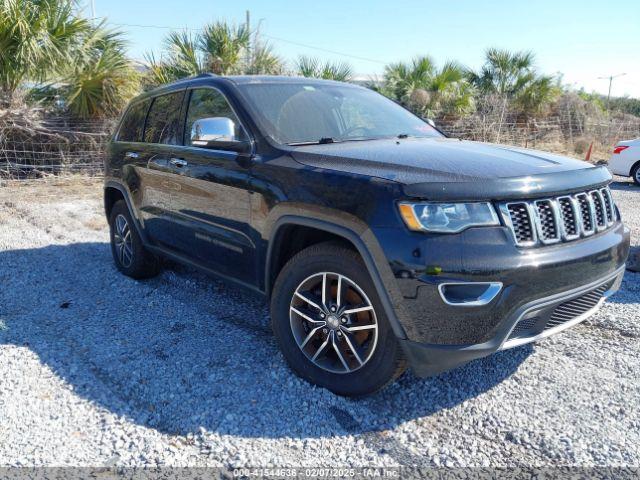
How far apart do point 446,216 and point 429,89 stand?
50.0ft

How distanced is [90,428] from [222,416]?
25.4 inches

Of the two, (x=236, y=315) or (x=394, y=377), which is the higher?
(x=394, y=377)

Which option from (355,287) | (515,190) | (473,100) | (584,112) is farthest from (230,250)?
(584,112)

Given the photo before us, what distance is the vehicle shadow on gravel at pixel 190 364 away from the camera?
9.09ft

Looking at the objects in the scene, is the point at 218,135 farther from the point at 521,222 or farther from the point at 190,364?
the point at 521,222

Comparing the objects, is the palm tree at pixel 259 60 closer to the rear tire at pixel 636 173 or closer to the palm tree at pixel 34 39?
the palm tree at pixel 34 39

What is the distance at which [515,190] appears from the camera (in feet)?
8.22

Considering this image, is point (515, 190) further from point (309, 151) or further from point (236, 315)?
point (236, 315)

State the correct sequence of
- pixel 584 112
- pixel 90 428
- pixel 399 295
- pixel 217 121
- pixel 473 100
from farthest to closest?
pixel 584 112
pixel 473 100
pixel 217 121
pixel 90 428
pixel 399 295

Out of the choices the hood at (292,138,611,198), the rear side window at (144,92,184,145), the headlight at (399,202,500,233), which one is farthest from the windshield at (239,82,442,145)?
the headlight at (399,202,500,233)

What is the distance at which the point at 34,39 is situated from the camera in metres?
10.2

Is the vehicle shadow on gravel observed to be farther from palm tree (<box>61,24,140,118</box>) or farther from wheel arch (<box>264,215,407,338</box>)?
palm tree (<box>61,24,140,118</box>)

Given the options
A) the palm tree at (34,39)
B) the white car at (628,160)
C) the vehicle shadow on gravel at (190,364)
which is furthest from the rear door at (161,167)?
the white car at (628,160)

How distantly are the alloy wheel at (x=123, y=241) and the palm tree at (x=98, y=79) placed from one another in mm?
7010
